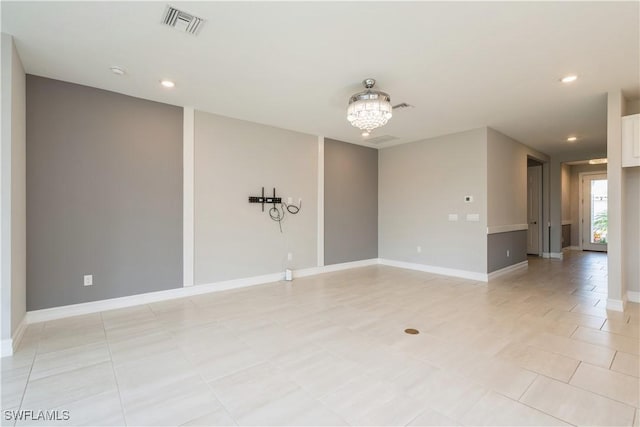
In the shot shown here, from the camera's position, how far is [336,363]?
2.45m

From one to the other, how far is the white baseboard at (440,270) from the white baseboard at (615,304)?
67.1 inches

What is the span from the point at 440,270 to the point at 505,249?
1.39 metres

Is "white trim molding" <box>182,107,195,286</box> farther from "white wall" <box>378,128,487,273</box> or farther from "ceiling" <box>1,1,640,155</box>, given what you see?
"white wall" <box>378,128,487,273</box>

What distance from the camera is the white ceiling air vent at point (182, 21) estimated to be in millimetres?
2319

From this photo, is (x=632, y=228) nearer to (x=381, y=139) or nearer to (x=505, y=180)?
(x=505, y=180)

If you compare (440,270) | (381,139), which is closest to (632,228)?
(440,270)

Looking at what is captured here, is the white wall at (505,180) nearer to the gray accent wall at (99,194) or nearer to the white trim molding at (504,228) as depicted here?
the white trim molding at (504,228)

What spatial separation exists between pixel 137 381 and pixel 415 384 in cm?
205

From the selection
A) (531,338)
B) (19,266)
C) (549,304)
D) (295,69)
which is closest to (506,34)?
(295,69)

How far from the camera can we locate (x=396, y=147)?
272 inches

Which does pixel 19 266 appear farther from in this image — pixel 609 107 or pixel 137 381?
A: pixel 609 107

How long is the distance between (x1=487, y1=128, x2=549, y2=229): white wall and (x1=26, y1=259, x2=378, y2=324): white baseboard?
146 inches

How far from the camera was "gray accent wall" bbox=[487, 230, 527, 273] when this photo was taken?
5.53 metres
